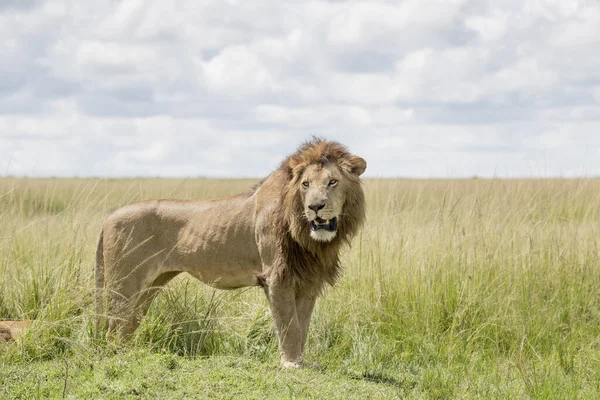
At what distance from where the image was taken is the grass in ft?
17.8

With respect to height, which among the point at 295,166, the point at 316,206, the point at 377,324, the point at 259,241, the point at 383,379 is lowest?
the point at 383,379

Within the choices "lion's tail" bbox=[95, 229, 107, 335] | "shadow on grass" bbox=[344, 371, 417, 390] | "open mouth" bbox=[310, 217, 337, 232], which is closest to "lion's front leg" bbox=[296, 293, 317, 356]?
"shadow on grass" bbox=[344, 371, 417, 390]

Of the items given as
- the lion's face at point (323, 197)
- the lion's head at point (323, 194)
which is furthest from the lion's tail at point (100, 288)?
the lion's face at point (323, 197)

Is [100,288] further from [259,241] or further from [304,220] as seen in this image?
[304,220]

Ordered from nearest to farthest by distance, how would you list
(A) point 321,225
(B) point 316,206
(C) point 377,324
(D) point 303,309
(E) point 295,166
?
(B) point 316,206 < (A) point 321,225 < (E) point 295,166 < (D) point 303,309 < (C) point 377,324

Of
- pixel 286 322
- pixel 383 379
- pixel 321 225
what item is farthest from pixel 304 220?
pixel 383 379

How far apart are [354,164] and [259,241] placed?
3.17 ft

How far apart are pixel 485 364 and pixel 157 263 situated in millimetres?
3017

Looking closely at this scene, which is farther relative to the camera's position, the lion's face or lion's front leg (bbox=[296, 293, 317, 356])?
lion's front leg (bbox=[296, 293, 317, 356])

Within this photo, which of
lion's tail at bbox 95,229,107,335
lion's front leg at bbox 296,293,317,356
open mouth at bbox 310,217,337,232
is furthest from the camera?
lion's tail at bbox 95,229,107,335

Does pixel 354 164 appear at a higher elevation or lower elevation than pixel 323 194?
higher

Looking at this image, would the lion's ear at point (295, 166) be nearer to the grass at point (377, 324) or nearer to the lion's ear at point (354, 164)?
the lion's ear at point (354, 164)

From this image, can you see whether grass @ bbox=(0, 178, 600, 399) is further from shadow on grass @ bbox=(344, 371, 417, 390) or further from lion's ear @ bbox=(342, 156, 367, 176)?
lion's ear @ bbox=(342, 156, 367, 176)

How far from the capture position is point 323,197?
17.0 feet
